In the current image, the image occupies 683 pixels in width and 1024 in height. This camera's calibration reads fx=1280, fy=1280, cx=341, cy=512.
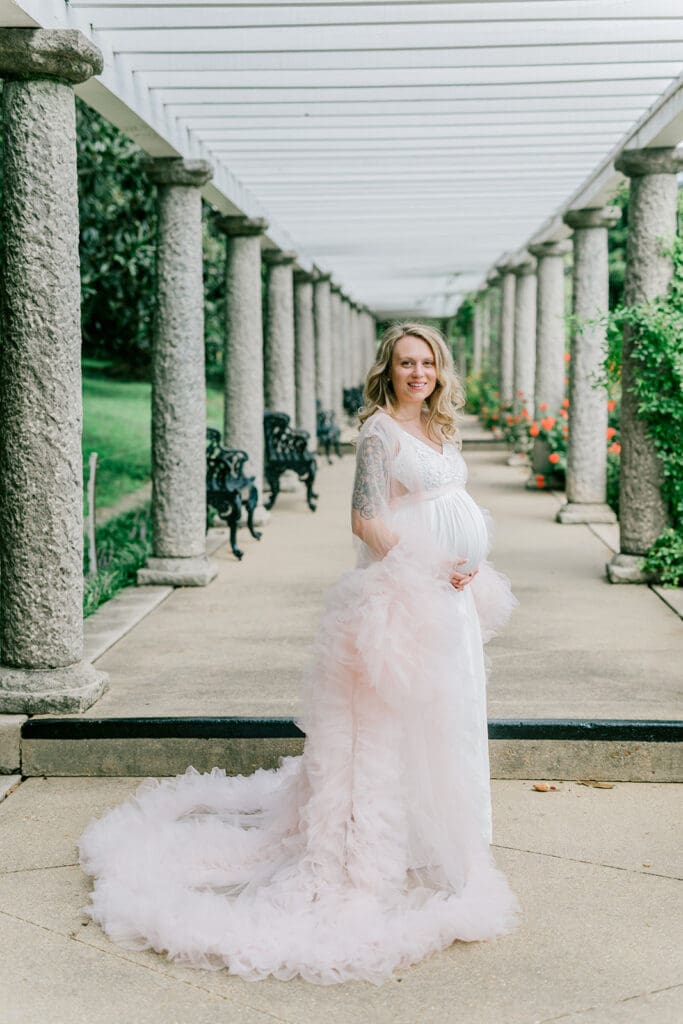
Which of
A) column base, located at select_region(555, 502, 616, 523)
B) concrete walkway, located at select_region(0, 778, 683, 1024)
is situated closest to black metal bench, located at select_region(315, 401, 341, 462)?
column base, located at select_region(555, 502, 616, 523)

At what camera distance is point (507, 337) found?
22.2 metres

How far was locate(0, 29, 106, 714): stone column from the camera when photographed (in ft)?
18.0

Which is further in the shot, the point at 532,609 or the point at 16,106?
the point at 532,609

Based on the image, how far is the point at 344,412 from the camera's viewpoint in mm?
30688

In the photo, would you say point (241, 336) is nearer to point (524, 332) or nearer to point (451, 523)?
point (524, 332)

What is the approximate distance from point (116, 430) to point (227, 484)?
12.7 m

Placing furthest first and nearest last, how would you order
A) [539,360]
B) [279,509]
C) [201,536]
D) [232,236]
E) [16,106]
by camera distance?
[539,360] < [279,509] < [232,236] < [201,536] < [16,106]

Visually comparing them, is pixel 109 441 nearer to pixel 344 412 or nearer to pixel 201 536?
pixel 344 412

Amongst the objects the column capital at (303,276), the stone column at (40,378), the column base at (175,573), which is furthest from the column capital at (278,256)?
the stone column at (40,378)

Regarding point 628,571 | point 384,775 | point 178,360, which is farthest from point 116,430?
point 384,775

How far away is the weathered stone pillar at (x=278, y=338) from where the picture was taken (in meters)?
15.0

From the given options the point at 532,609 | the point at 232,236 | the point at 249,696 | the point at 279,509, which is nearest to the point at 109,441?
the point at 279,509

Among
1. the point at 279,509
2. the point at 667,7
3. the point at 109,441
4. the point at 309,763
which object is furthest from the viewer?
the point at 109,441

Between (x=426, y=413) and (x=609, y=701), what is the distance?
2.26 metres
